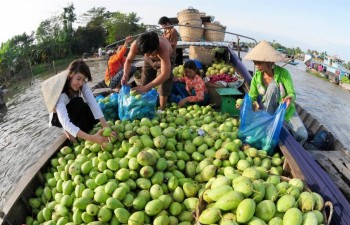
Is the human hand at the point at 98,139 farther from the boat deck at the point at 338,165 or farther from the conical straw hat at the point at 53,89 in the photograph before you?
the boat deck at the point at 338,165

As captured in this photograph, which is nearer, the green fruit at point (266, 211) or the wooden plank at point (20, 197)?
the green fruit at point (266, 211)

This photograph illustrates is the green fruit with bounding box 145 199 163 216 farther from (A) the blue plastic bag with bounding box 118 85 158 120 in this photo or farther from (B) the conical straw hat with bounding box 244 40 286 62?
(B) the conical straw hat with bounding box 244 40 286 62

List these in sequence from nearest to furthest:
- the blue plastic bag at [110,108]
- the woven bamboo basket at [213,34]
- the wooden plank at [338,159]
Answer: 1. the wooden plank at [338,159]
2. the blue plastic bag at [110,108]
3. the woven bamboo basket at [213,34]

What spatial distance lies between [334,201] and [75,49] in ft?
131

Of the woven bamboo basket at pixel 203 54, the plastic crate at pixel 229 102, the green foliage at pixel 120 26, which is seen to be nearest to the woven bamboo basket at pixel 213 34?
the woven bamboo basket at pixel 203 54

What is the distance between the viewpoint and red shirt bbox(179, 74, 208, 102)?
532cm

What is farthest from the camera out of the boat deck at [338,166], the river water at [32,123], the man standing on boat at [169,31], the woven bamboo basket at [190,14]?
the river water at [32,123]

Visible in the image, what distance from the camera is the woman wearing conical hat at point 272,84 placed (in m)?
4.07

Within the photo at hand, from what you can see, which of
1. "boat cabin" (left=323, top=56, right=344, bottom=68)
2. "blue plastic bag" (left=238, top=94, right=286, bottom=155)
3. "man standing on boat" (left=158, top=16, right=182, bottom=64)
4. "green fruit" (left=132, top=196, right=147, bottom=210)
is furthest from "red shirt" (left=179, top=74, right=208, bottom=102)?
"boat cabin" (left=323, top=56, right=344, bottom=68)

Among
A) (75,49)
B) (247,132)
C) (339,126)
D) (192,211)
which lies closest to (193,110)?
(247,132)

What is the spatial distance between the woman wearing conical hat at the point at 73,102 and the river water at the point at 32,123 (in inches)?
165

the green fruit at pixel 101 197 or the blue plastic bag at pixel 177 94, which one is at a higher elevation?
the green fruit at pixel 101 197

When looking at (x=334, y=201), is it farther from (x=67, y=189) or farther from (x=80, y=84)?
(x=80, y=84)

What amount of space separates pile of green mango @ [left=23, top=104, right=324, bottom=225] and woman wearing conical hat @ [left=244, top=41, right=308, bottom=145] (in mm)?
957
